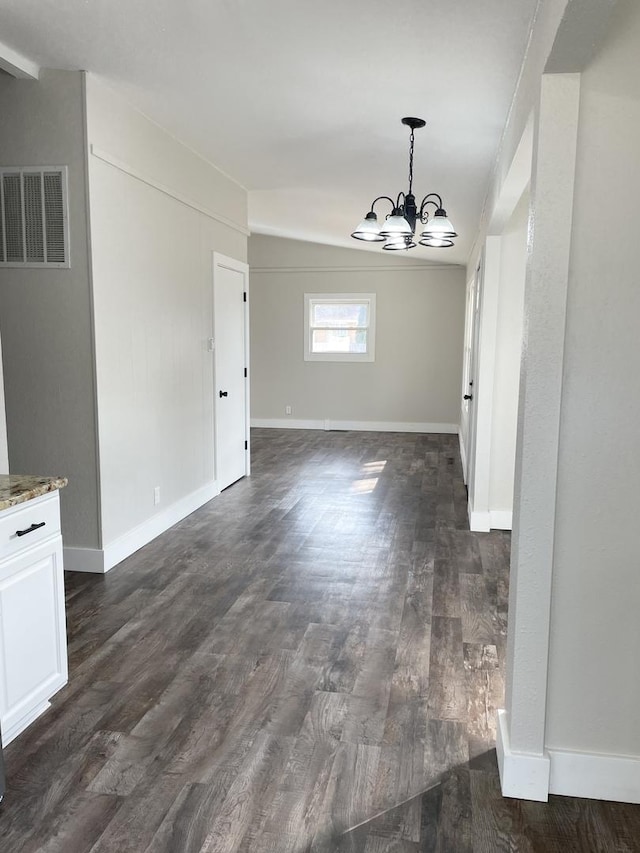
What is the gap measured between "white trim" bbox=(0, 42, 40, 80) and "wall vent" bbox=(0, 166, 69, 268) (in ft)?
1.49

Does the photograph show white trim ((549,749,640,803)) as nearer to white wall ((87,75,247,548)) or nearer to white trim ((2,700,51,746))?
white trim ((2,700,51,746))

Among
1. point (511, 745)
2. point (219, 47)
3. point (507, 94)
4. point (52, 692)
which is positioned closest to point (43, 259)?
point (219, 47)

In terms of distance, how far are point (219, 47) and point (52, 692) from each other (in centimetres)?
277

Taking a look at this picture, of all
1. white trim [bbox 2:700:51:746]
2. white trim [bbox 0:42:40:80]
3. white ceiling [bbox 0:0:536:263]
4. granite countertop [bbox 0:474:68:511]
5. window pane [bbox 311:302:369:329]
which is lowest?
white trim [bbox 2:700:51:746]

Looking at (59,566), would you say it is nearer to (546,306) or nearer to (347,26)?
(546,306)

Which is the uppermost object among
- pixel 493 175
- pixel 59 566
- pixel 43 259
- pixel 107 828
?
pixel 493 175

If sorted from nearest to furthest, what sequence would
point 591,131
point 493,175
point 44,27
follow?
point 591,131, point 44,27, point 493,175

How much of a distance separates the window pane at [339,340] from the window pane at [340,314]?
9cm

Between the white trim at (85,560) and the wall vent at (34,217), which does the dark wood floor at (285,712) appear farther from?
the wall vent at (34,217)

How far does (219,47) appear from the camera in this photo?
9.66 ft

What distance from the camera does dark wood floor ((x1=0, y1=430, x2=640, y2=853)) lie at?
6.15 feet

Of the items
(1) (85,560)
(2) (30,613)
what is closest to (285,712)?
(2) (30,613)

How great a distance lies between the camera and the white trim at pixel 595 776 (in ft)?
6.54

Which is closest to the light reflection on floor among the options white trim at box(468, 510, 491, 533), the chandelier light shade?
white trim at box(468, 510, 491, 533)
